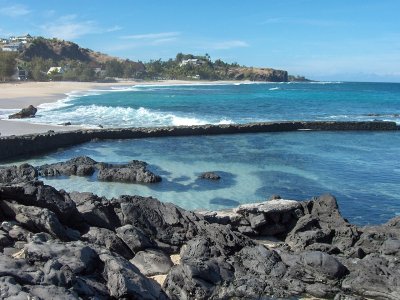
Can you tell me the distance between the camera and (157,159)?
26.1 metres

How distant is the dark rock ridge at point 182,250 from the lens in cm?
806

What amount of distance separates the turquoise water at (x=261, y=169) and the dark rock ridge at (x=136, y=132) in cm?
109

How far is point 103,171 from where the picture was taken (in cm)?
2081

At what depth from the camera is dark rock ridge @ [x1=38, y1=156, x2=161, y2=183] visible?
798 inches

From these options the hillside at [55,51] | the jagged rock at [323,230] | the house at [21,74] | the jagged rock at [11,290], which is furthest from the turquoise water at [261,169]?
the hillside at [55,51]

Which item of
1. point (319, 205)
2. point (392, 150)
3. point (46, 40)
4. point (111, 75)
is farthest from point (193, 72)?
point (319, 205)

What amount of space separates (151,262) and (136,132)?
23.9 meters

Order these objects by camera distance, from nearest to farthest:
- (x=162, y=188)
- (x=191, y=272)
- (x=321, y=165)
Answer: (x=191, y=272) → (x=162, y=188) → (x=321, y=165)

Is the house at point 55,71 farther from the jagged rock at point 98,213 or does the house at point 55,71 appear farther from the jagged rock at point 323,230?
the jagged rock at point 323,230

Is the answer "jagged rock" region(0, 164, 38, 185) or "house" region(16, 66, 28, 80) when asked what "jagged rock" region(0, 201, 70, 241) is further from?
"house" region(16, 66, 28, 80)

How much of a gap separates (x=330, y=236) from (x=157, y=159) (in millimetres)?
14664

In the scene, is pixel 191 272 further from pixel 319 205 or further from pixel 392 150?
pixel 392 150

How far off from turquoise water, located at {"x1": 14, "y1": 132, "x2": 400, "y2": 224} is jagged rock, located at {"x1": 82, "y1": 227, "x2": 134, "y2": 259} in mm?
6037

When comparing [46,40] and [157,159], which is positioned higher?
[46,40]
